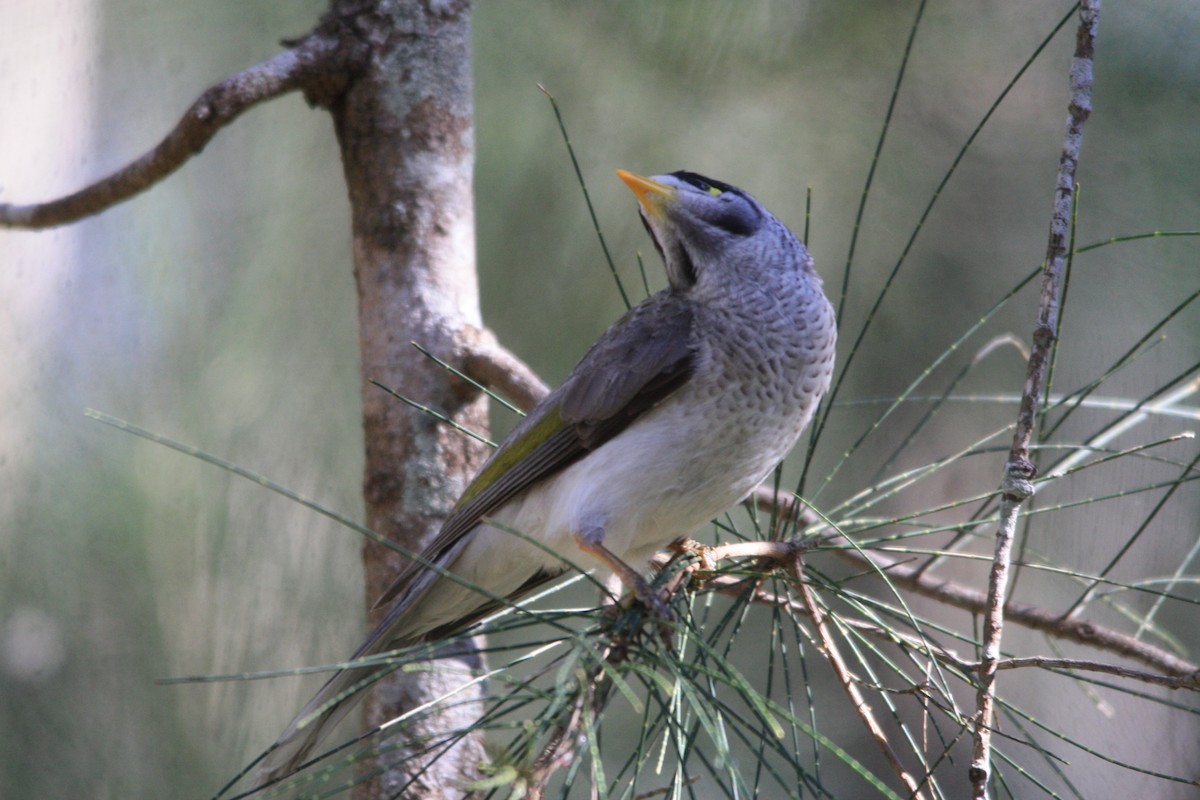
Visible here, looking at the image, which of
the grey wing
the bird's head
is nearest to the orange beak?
the bird's head

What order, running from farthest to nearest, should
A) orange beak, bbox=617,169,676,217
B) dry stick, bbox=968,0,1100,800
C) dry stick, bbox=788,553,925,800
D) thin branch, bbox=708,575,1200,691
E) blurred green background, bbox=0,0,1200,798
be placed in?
blurred green background, bbox=0,0,1200,798 < orange beak, bbox=617,169,676,217 < dry stick, bbox=788,553,925,800 < dry stick, bbox=968,0,1100,800 < thin branch, bbox=708,575,1200,691

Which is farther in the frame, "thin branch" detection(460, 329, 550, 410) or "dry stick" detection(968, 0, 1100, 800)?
"thin branch" detection(460, 329, 550, 410)

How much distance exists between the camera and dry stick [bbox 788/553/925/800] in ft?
5.83

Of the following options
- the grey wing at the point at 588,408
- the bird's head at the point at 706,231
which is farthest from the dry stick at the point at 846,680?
the bird's head at the point at 706,231

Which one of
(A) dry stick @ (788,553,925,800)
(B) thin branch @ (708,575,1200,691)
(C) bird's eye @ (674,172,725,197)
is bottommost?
(A) dry stick @ (788,553,925,800)

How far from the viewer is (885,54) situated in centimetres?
405

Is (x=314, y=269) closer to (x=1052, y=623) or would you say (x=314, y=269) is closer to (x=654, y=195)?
(x=654, y=195)

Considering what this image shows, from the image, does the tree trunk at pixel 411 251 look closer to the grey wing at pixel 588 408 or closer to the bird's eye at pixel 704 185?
the grey wing at pixel 588 408

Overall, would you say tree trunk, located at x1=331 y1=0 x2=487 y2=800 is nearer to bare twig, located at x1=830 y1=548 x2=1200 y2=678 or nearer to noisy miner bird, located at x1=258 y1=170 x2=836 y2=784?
noisy miner bird, located at x1=258 y1=170 x2=836 y2=784

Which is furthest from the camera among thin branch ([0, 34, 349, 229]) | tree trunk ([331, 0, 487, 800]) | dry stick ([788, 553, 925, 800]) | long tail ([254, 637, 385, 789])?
tree trunk ([331, 0, 487, 800])

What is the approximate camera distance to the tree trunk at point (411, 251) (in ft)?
10.0

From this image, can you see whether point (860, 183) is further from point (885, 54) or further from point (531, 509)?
point (531, 509)

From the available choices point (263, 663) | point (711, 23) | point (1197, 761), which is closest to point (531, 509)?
point (263, 663)

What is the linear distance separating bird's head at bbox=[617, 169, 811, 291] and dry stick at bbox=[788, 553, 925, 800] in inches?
36.0
